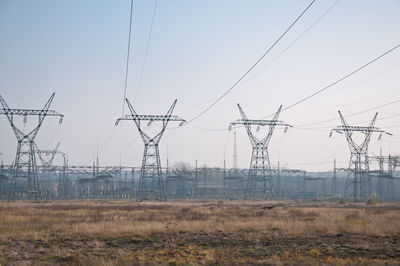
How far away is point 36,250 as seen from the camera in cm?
1816

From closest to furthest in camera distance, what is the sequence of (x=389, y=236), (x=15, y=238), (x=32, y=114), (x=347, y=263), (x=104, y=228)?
(x=347, y=263) → (x=15, y=238) → (x=389, y=236) → (x=104, y=228) → (x=32, y=114)

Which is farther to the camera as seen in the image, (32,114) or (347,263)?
(32,114)

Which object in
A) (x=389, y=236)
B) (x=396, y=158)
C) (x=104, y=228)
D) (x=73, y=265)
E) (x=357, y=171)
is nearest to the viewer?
(x=73, y=265)

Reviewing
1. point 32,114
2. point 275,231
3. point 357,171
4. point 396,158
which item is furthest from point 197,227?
point 396,158

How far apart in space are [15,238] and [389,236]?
57.5 feet

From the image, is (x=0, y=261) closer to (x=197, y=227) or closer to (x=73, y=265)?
(x=73, y=265)


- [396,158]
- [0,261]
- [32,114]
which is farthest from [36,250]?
[396,158]

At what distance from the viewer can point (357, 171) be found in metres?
73.6

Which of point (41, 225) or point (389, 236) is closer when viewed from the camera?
point (389, 236)

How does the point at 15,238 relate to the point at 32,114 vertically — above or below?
below

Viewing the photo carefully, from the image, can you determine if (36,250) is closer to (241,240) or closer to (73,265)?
(73,265)

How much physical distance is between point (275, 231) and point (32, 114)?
42956mm

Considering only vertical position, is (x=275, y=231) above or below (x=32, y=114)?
below

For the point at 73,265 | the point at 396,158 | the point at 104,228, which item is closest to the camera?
the point at 73,265
